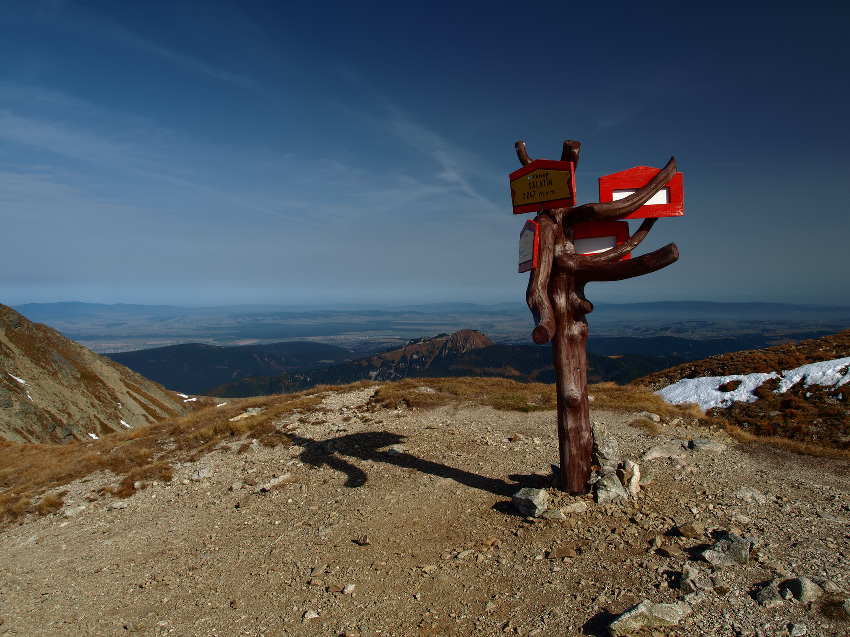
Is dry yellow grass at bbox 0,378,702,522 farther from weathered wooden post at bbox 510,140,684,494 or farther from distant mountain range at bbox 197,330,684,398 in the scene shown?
distant mountain range at bbox 197,330,684,398

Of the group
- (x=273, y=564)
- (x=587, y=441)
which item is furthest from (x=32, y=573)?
(x=587, y=441)

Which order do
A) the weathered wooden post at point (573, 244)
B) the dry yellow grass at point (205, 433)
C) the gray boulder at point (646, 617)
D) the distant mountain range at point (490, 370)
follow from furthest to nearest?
1. the distant mountain range at point (490, 370)
2. the dry yellow grass at point (205, 433)
3. the weathered wooden post at point (573, 244)
4. the gray boulder at point (646, 617)

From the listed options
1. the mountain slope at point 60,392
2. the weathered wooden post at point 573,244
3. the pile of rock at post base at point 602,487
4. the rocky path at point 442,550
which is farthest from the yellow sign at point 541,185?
the mountain slope at point 60,392

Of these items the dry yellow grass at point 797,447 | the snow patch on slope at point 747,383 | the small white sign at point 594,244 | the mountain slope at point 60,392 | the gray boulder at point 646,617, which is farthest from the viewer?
the mountain slope at point 60,392

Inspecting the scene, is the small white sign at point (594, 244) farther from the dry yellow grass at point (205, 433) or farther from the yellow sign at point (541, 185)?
the dry yellow grass at point (205, 433)

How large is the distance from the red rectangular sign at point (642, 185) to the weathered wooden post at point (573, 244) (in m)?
0.02

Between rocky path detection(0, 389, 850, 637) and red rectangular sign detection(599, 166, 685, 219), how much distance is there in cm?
526

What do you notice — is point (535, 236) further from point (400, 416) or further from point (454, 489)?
point (400, 416)

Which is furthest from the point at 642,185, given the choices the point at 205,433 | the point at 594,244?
the point at 205,433

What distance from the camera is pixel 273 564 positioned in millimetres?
8258

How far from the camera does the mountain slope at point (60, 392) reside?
40.7 meters

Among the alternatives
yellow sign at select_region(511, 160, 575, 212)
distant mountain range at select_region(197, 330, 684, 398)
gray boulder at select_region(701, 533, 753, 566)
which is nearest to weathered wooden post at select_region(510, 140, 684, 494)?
yellow sign at select_region(511, 160, 575, 212)

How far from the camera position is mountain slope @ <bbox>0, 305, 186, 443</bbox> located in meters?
40.7

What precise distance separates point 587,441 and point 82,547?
11642 mm
